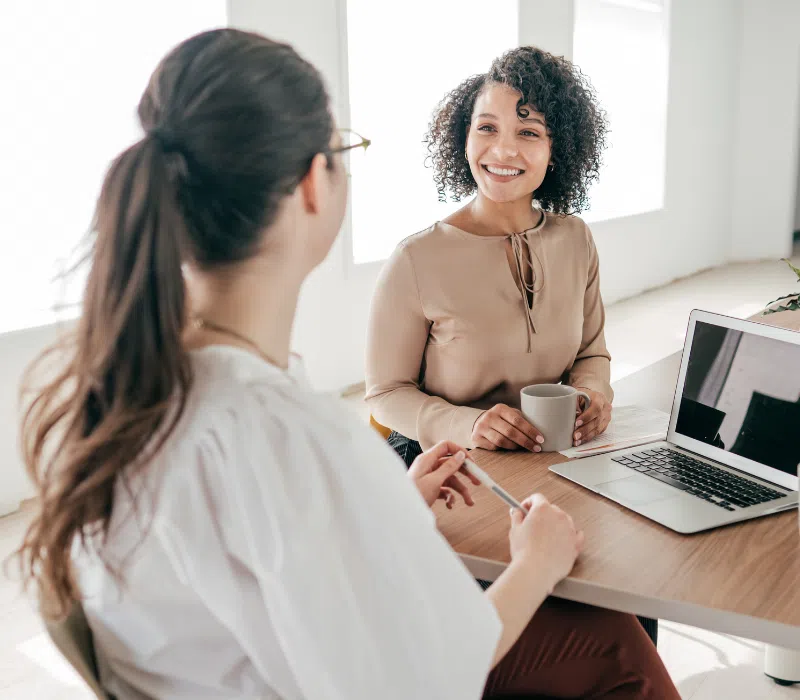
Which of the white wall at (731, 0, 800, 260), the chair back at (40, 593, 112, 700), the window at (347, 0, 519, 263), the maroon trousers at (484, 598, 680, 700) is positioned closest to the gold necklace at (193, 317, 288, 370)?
the chair back at (40, 593, 112, 700)

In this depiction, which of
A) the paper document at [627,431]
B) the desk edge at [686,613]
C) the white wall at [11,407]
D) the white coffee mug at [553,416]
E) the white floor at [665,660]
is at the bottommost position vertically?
the white floor at [665,660]

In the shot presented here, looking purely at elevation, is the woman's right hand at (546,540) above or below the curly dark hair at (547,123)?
below

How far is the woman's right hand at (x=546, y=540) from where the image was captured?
99 centimetres

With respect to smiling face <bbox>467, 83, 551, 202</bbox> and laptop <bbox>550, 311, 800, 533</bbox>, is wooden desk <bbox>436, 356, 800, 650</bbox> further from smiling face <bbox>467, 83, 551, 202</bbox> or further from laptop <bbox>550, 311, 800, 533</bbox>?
smiling face <bbox>467, 83, 551, 202</bbox>

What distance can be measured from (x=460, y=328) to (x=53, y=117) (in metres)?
2.17

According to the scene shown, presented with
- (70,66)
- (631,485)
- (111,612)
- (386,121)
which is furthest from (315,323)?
(111,612)

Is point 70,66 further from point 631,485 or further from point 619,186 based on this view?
point 619,186

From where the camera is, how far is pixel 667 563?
1.04 meters

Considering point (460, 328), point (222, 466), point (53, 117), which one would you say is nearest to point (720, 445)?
point (460, 328)

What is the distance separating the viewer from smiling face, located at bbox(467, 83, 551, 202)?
1819mm

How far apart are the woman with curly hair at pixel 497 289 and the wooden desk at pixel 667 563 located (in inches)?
16.5

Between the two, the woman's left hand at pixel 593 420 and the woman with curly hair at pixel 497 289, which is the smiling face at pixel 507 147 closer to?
the woman with curly hair at pixel 497 289

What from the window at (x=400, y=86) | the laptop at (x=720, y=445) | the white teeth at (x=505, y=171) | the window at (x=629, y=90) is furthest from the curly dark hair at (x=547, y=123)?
the window at (x=629, y=90)

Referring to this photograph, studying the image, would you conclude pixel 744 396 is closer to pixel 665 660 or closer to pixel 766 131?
pixel 665 660
